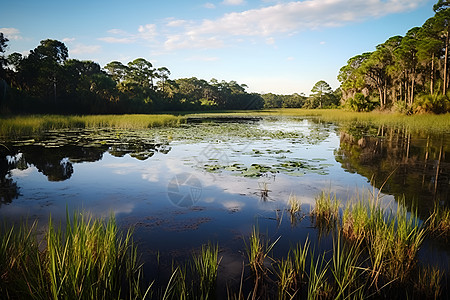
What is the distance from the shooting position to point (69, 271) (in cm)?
254

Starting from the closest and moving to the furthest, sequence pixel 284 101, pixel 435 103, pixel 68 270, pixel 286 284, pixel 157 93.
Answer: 1. pixel 68 270
2. pixel 286 284
3. pixel 435 103
4. pixel 157 93
5. pixel 284 101

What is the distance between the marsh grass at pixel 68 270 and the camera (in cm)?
251

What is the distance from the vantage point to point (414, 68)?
3628 centimetres

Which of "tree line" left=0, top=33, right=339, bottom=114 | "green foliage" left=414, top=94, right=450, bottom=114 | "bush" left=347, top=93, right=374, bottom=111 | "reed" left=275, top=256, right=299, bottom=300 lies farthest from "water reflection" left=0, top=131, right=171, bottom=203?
"bush" left=347, top=93, right=374, bottom=111

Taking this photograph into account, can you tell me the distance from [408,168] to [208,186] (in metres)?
6.58

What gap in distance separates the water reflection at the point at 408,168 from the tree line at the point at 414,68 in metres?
19.9

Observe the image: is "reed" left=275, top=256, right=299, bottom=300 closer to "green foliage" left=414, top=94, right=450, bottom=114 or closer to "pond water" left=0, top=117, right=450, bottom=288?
"pond water" left=0, top=117, right=450, bottom=288

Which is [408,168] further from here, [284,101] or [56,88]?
[284,101]

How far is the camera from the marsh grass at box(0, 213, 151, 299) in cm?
251

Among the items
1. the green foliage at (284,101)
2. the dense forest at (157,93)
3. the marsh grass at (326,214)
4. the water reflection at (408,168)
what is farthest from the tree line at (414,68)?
the green foliage at (284,101)

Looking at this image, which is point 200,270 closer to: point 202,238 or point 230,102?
point 202,238

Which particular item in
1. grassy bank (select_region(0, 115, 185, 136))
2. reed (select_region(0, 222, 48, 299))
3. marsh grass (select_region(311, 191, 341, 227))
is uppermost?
grassy bank (select_region(0, 115, 185, 136))

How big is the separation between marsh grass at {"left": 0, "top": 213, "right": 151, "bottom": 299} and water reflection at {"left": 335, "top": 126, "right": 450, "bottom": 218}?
5285 millimetres

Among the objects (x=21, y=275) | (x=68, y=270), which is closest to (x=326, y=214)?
(x=68, y=270)
